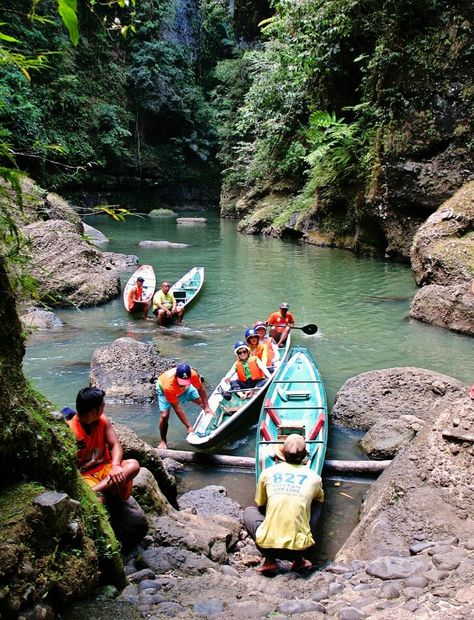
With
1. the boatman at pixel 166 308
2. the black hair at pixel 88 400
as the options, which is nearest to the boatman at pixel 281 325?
the boatman at pixel 166 308

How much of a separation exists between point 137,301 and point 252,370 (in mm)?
6102

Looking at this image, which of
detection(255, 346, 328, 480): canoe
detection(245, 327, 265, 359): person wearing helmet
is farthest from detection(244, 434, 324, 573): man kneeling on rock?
detection(245, 327, 265, 359): person wearing helmet

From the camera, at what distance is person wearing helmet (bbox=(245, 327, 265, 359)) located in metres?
8.93

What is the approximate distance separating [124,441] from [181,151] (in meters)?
41.9

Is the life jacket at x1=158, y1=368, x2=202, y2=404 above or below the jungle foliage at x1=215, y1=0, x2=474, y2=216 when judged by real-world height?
below

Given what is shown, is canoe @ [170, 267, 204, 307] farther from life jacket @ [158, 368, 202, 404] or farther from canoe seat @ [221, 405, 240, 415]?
life jacket @ [158, 368, 202, 404]

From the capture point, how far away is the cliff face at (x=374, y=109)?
640 inches

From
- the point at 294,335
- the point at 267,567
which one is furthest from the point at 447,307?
the point at 267,567

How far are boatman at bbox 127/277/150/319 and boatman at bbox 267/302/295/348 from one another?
12.8 feet

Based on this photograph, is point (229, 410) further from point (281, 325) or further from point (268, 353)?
point (281, 325)

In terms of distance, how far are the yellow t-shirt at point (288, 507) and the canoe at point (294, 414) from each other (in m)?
1.53

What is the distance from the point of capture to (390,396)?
7.88m

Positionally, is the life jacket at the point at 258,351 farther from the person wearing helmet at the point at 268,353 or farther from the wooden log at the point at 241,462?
the wooden log at the point at 241,462

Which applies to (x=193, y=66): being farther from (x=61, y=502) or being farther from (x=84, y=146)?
(x=61, y=502)
